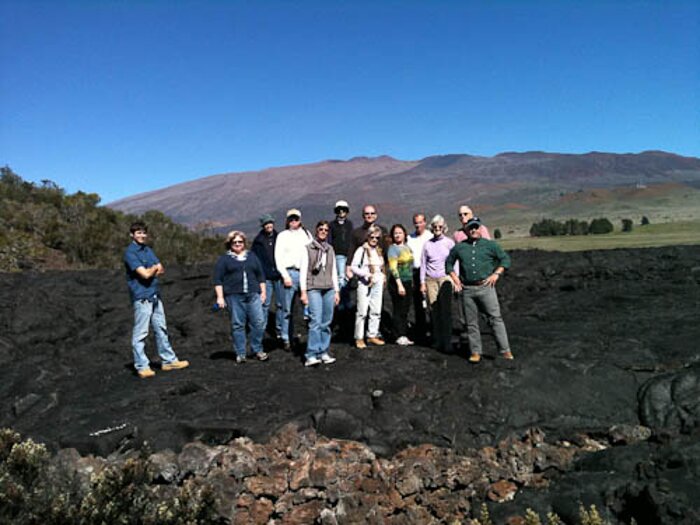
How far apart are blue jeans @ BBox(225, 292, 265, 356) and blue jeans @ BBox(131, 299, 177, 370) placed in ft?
2.78

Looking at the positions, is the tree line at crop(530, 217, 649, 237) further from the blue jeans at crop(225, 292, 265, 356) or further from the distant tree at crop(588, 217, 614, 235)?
the blue jeans at crop(225, 292, 265, 356)

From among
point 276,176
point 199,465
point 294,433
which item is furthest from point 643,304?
point 276,176

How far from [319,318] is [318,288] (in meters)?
0.40

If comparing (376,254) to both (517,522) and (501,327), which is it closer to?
(501,327)

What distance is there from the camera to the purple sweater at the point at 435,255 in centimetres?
712

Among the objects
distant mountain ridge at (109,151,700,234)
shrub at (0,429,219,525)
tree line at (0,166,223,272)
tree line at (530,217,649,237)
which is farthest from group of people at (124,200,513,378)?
distant mountain ridge at (109,151,700,234)

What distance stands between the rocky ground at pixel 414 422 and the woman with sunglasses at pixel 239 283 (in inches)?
29.0

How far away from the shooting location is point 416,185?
144 meters

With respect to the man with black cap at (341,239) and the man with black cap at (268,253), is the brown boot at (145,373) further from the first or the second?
the man with black cap at (341,239)

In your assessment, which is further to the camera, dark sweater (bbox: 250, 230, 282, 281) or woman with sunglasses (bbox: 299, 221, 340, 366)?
dark sweater (bbox: 250, 230, 282, 281)

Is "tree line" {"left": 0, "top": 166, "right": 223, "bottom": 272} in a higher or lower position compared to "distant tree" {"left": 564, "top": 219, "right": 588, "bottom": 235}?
higher

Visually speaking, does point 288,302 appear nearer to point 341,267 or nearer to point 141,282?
point 341,267

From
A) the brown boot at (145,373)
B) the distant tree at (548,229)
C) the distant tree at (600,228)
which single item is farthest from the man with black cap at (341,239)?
the distant tree at (548,229)

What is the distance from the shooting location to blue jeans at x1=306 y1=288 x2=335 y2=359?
6734mm
